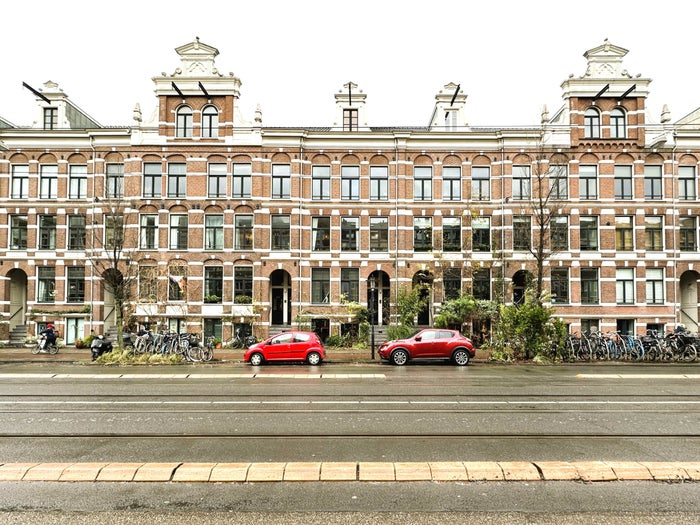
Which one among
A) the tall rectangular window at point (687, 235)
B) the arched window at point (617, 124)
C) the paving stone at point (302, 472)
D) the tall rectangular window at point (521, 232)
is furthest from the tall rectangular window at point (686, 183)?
the paving stone at point (302, 472)

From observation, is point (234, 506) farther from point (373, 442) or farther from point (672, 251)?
point (672, 251)

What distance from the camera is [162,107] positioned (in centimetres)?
3241

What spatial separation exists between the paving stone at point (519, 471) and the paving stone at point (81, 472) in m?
5.31

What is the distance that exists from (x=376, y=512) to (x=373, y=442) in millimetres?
2926

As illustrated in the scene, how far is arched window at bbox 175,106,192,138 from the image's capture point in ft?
107

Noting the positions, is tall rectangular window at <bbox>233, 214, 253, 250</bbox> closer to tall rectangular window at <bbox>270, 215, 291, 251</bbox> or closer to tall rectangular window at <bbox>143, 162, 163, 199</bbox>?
tall rectangular window at <bbox>270, 215, 291, 251</bbox>

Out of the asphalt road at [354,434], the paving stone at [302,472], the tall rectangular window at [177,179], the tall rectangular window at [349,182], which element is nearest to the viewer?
the asphalt road at [354,434]

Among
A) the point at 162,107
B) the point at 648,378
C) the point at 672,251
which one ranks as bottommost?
the point at 648,378

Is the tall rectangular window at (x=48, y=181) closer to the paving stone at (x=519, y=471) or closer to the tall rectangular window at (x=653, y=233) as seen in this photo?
the paving stone at (x=519, y=471)

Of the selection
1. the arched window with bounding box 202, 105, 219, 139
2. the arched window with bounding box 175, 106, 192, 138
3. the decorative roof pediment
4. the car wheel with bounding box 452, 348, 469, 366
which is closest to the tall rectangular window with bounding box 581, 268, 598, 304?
the car wheel with bounding box 452, 348, 469, 366

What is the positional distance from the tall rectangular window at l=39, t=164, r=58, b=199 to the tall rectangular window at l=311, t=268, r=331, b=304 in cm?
1725

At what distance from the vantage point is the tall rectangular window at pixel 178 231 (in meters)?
32.5

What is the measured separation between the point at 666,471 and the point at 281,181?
28.6m

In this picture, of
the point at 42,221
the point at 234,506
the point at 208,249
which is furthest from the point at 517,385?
the point at 42,221
